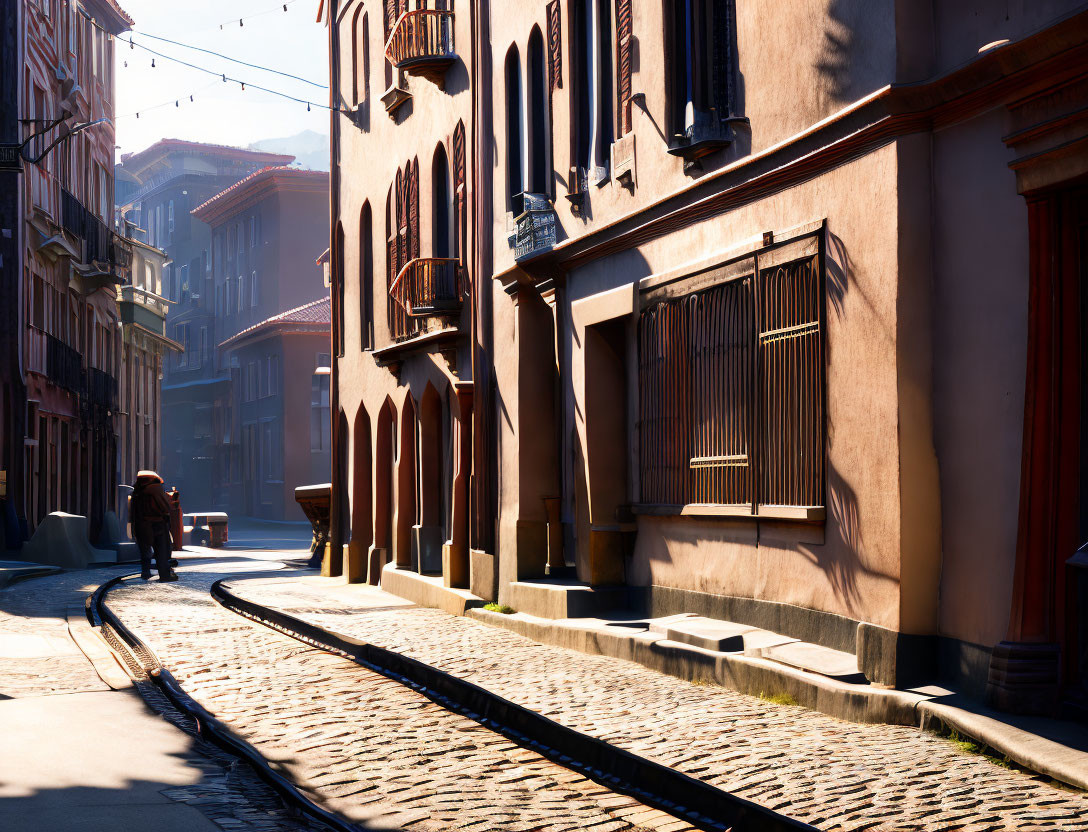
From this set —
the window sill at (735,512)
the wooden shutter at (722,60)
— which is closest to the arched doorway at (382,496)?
the window sill at (735,512)

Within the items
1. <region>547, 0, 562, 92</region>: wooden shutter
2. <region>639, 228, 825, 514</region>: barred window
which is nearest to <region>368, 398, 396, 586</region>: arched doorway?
<region>547, 0, 562, 92</region>: wooden shutter

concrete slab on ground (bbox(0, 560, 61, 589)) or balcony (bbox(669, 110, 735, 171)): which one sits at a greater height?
balcony (bbox(669, 110, 735, 171))

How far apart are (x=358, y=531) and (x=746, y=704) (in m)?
15.7

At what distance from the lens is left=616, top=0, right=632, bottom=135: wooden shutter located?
13656 mm

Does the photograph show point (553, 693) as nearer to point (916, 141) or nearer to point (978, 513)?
point (978, 513)

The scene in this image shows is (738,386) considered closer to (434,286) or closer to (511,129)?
(511,129)

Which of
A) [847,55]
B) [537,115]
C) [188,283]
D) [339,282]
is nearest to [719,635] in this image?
[847,55]

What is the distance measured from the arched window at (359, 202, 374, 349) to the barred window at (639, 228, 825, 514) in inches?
461

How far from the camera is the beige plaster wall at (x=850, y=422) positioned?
9.11m

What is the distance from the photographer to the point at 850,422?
966 centimetres

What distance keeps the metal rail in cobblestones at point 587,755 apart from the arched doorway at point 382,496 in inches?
414

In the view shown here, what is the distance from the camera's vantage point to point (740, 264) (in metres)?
11.3

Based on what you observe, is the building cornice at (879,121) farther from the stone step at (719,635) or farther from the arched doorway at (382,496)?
the arched doorway at (382,496)

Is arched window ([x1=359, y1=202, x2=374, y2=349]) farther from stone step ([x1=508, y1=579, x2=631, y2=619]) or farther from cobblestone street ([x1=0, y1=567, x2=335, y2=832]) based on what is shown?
cobblestone street ([x1=0, y1=567, x2=335, y2=832])
